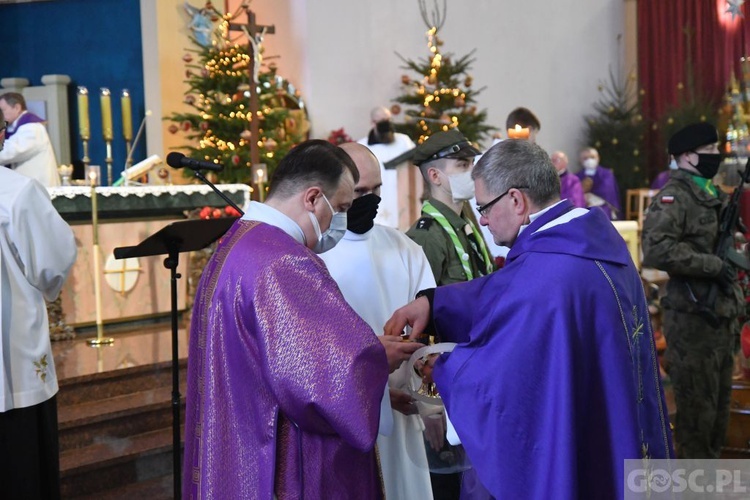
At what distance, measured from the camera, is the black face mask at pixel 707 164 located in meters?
5.40

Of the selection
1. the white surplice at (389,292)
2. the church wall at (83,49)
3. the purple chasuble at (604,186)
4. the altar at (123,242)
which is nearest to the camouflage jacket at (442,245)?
the white surplice at (389,292)

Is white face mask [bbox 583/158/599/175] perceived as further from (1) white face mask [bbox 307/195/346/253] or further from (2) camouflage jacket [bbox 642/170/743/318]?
(1) white face mask [bbox 307/195/346/253]

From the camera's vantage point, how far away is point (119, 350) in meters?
7.27

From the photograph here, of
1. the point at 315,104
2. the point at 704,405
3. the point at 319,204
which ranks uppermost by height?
the point at 315,104

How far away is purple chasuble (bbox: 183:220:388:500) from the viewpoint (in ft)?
8.29

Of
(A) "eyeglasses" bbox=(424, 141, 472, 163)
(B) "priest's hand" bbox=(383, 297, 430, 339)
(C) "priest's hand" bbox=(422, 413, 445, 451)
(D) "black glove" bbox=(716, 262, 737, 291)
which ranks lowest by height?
(C) "priest's hand" bbox=(422, 413, 445, 451)

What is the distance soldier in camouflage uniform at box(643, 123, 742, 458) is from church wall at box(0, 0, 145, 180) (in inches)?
331

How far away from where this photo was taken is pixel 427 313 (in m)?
3.24

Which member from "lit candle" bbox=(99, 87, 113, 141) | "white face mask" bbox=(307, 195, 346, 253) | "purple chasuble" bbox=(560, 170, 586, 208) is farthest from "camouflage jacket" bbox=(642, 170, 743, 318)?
"lit candle" bbox=(99, 87, 113, 141)

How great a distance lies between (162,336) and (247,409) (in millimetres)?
5478

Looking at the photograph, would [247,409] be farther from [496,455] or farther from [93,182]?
[93,182]

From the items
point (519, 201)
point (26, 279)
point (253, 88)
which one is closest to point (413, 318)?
point (519, 201)

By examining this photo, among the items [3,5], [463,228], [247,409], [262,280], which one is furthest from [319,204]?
[3,5]

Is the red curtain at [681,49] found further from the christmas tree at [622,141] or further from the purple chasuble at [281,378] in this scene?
the purple chasuble at [281,378]
